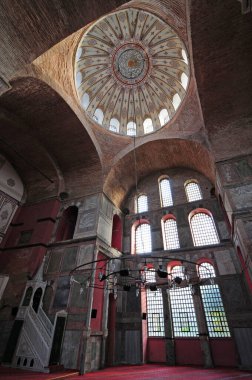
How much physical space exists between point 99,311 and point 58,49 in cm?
1163

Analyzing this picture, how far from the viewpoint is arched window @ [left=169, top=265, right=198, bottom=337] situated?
939 cm

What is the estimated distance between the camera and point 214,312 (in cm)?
913

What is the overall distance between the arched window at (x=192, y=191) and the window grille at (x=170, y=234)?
183cm

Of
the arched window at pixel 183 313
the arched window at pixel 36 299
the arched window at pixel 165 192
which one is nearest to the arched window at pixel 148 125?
the arched window at pixel 165 192

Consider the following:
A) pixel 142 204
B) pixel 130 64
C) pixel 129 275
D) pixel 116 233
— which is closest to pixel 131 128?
pixel 130 64

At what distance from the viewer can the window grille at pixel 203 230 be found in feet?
36.2

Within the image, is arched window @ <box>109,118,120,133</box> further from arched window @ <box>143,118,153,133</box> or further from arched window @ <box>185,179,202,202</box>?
arched window @ <box>185,179,202,202</box>

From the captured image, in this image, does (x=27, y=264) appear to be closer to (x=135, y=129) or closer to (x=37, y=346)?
(x=37, y=346)

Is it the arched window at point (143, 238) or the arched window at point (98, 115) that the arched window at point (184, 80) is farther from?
the arched window at point (143, 238)

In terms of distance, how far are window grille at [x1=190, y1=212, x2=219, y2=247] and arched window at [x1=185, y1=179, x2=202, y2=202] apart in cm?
107

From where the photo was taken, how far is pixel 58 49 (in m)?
9.40

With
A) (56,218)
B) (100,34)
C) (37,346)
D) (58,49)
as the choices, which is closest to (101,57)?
(100,34)

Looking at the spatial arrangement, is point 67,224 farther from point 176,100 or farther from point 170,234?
point 176,100

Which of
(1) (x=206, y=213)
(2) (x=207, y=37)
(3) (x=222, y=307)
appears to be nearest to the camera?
(2) (x=207, y=37)
